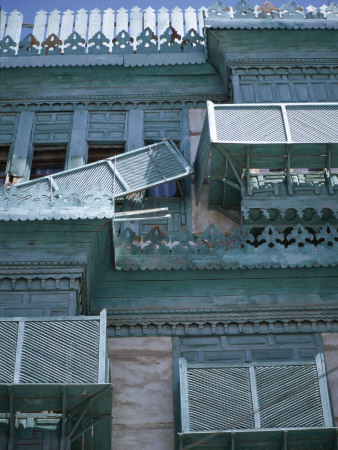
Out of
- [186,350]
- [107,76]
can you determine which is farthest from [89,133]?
[186,350]

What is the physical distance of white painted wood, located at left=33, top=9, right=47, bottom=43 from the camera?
64.8 feet

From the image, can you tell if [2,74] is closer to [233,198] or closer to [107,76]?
[107,76]

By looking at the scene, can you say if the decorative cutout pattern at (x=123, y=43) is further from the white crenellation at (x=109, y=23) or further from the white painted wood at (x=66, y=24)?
the white painted wood at (x=66, y=24)

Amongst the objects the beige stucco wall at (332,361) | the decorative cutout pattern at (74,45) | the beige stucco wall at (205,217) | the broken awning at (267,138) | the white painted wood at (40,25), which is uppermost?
the white painted wood at (40,25)

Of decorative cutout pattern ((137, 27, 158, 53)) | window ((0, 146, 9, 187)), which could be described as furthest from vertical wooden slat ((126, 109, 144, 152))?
window ((0, 146, 9, 187))

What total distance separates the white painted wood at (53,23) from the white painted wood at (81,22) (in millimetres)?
396

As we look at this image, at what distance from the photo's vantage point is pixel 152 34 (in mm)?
19516

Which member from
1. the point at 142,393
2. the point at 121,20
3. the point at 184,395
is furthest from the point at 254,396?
the point at 121,20

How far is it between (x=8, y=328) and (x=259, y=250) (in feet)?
14.5

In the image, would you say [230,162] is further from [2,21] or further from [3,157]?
[2,21]

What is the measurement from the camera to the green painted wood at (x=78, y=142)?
1734 cm

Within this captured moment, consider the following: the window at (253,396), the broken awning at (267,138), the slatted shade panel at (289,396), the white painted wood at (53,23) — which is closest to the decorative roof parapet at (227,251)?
the broken awning at (267,138)

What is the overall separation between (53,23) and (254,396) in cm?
1097

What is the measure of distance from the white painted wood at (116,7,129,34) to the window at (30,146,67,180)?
3.46 metres
